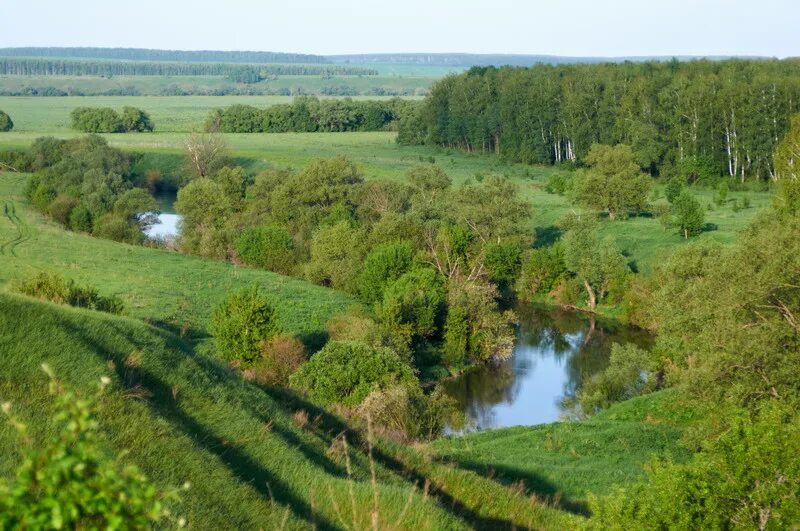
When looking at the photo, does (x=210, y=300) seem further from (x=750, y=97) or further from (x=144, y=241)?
(x=750, y=97)

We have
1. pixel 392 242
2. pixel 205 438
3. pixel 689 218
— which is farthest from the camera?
pixel 689 218

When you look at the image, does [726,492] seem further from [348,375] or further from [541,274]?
[541,274]

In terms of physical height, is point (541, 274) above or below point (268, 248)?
below

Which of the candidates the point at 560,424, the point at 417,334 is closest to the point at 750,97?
the point at 417,334

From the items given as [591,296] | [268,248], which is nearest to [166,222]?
[268,248]

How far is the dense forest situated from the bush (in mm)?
46703

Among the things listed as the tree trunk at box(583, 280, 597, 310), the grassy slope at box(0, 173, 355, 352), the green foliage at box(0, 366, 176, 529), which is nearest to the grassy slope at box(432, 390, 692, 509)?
the green foliage at box(0, 366, 176, 529)

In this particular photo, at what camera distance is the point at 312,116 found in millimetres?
142125

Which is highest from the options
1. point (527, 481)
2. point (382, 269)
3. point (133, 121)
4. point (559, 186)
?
point (527, 481)

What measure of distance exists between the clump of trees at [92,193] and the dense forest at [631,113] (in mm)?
45817

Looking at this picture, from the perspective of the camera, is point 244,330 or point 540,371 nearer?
point 244,330

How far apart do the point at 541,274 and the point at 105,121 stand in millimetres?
90212

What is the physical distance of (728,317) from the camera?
2338 centimetres

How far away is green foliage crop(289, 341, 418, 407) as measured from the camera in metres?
28.2
